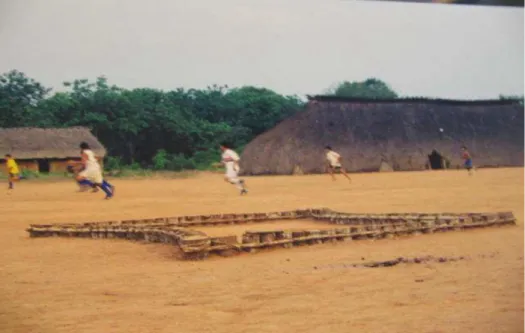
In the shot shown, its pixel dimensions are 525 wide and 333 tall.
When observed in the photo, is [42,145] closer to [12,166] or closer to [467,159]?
[12,166]

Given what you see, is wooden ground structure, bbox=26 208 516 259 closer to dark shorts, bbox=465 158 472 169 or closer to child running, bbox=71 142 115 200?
child running, bbox=71 142 115 200

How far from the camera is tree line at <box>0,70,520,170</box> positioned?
396 centimetres

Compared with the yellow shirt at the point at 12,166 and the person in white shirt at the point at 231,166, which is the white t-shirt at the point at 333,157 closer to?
the person in white shirt at the point at 231,166

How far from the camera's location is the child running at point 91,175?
401 centimetres

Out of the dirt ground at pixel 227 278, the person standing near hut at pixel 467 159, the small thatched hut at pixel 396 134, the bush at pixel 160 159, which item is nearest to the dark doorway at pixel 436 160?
the small thatched hut at pixel 396 134

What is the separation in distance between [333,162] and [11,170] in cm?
193

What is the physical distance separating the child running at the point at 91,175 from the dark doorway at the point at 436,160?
2116mm

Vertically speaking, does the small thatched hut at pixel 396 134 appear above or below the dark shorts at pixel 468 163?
above

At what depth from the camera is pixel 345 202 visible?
4824 mm

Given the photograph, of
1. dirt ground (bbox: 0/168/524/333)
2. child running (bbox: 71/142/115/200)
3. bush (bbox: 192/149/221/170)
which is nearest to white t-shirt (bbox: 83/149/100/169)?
child running (bbox: 71/142/115/200)

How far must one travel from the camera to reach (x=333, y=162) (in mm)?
4855

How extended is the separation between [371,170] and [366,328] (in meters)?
1.56

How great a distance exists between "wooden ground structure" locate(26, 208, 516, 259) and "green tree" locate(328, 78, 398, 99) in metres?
0.72

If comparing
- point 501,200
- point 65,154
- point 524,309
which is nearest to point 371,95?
point 501,200
